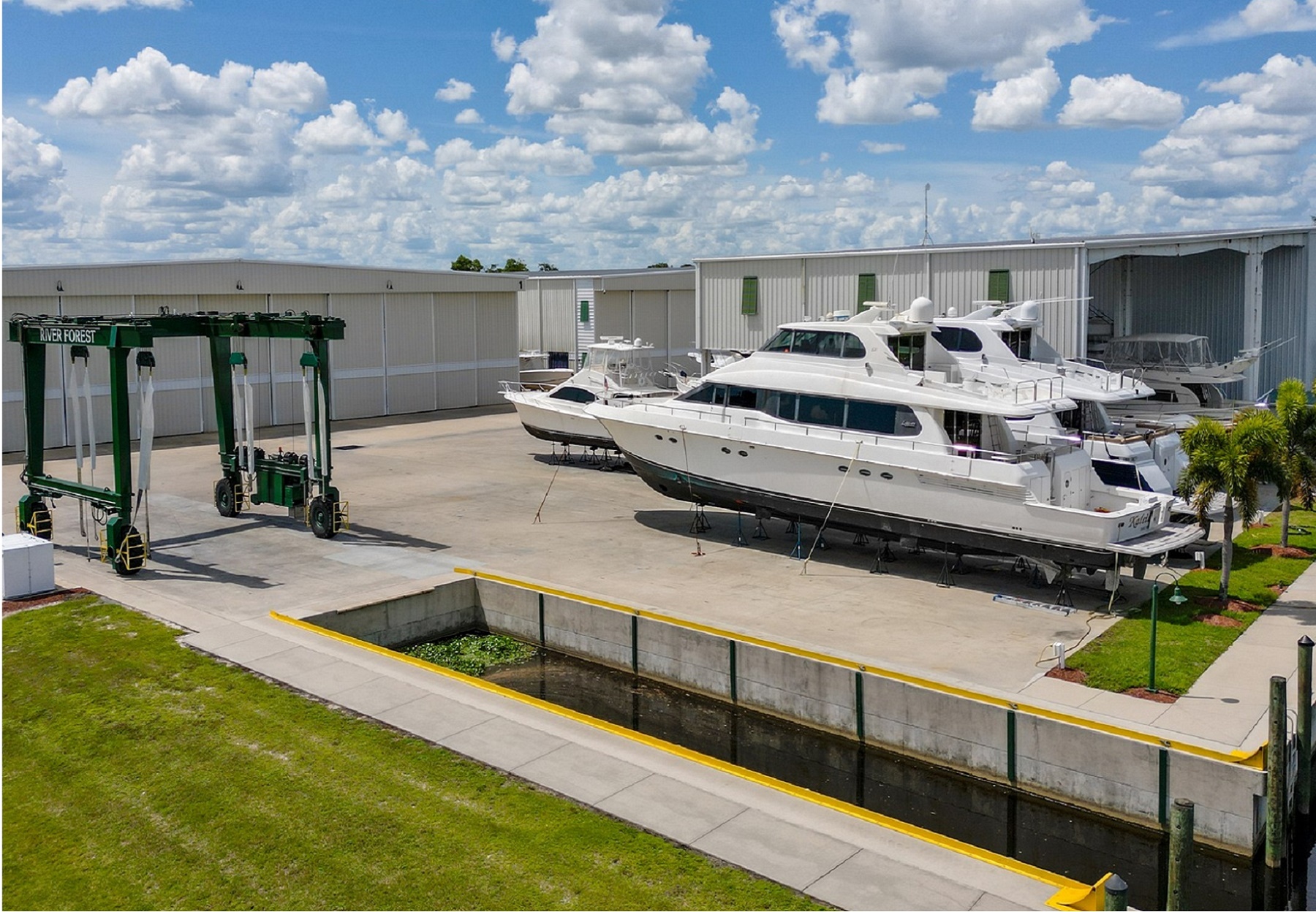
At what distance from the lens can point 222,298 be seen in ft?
102

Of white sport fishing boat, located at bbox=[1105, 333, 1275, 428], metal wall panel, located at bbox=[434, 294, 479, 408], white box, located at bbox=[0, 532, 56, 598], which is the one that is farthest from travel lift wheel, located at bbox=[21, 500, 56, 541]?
white sport fishing boat, located at bbox=[1105, 333, 1275, 428]

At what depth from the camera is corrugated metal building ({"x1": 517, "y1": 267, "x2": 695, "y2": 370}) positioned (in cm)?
3953

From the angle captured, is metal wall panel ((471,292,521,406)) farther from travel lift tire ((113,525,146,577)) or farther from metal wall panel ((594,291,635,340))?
travel lift tire ((113,525,146,577))

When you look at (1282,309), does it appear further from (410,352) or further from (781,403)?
(410,352)

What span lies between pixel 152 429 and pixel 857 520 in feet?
35.7

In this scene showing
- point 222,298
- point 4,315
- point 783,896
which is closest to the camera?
point 783,896

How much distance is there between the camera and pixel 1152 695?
11.3m

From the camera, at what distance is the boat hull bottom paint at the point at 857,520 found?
1472cm

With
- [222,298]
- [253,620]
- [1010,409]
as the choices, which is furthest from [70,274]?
[1010,409]

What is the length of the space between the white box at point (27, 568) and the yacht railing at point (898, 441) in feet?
32.5

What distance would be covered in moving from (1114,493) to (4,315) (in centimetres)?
2544

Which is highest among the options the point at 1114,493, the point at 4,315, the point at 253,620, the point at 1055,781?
the point at 4,315

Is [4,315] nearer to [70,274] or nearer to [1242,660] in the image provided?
[70,274]

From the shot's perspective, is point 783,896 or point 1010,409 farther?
point 1010,409
